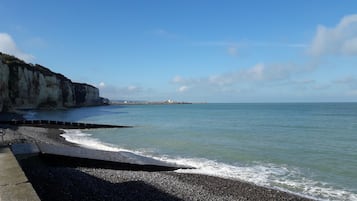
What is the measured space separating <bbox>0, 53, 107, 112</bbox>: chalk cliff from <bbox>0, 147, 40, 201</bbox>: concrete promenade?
49736 mm

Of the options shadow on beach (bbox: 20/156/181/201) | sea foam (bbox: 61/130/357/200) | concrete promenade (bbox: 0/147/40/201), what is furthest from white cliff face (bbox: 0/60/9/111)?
concrete promenade (bbox: 0/147/40/201)

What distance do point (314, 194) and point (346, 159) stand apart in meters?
8.03

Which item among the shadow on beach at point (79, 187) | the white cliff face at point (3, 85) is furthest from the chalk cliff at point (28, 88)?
the shadow on beach at point (79, 187)

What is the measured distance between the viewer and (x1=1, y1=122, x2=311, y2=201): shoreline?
7.76 metres

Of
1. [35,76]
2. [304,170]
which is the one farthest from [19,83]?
[304,170]

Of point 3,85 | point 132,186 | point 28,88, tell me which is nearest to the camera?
point 132,186

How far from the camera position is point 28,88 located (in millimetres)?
69000

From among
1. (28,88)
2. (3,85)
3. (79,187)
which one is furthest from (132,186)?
(28,88)

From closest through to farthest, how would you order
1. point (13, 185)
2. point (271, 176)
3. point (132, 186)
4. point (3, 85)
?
point (13, 185), point (132, 186), point (271, 176), point (3, 85)

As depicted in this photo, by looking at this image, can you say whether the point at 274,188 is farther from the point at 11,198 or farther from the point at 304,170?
the point at 11,198

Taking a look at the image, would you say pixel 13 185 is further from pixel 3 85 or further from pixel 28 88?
pixel 28 88

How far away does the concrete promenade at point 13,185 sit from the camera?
16.4 feet

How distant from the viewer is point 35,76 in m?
73.1

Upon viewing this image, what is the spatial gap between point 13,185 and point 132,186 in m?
4.68
